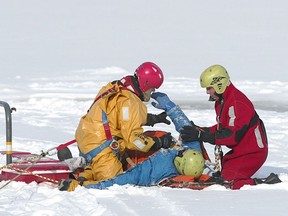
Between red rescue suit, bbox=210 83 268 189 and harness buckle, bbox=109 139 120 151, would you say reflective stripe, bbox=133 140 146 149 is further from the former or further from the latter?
red rescue suit, bbox=210 83 268 189

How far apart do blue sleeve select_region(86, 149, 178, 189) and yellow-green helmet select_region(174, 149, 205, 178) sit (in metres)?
0.06

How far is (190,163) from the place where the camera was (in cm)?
634

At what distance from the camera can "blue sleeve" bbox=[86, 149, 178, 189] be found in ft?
20.2

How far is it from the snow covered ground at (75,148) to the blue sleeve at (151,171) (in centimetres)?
23

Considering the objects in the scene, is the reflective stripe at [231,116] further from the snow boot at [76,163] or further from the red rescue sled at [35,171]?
the red rescue sled at [35,171]

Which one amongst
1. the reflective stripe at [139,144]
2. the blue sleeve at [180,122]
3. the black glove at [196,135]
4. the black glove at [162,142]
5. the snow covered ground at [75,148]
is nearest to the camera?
the snow covered ground at [75,148]

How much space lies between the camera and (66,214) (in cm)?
481

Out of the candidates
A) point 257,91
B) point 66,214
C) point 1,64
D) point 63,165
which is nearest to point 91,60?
point 1,64

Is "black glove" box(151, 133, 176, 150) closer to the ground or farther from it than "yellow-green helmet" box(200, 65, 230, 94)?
closer to the ground

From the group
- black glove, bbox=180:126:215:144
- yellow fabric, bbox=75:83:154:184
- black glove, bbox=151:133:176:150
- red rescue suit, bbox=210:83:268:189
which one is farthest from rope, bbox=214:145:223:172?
yellow fabric, bbox=75:83:154:184

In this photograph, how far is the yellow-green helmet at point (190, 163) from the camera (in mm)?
6348

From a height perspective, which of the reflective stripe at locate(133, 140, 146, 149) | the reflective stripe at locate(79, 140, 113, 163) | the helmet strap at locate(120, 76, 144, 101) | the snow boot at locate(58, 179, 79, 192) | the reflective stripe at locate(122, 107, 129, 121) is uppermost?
the helmet strap at locate(120, 76, 144, 101)

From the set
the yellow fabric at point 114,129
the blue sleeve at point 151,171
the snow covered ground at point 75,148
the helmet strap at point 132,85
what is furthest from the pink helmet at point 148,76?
the snow covered ground at point 75,148

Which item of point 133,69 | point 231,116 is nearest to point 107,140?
point 231,116
